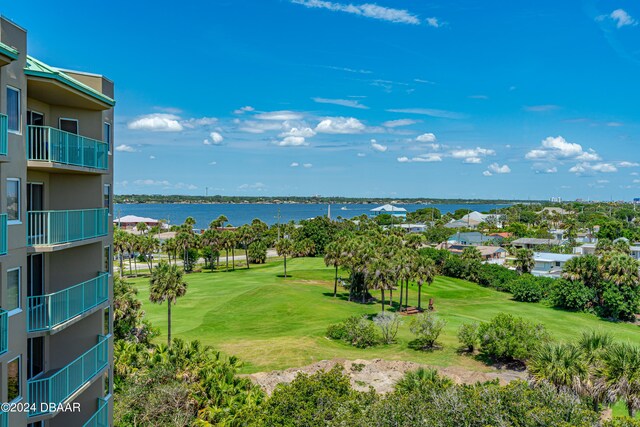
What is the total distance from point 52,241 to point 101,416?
673 centimetres

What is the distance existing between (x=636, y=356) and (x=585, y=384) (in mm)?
2469

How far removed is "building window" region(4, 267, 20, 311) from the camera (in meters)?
10.3

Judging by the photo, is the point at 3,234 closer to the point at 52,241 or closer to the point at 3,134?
the point at 3,134

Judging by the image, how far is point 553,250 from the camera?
4109 inches

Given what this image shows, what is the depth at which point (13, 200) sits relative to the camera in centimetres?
1035

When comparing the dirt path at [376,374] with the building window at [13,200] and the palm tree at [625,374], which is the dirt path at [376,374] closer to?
the palm tree at [625,374]

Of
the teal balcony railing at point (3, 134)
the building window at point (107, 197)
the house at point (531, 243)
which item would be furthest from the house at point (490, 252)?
the teal balcony railing at point (3, 134)

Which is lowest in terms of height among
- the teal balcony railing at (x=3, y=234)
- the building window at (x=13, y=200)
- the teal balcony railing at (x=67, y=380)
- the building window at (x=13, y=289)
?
the teal balcony railing at (x=67, y=380)

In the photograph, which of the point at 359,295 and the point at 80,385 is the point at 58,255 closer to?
the point at 80,385

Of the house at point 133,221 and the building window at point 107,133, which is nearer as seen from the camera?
the building window at point 107,133

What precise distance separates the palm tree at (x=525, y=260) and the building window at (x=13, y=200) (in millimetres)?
79085

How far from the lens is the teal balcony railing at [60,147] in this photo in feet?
36.7

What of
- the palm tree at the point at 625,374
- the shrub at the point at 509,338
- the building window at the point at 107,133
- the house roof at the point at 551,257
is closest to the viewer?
the building window at the point at 107,133

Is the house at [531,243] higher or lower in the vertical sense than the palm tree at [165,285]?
lower
